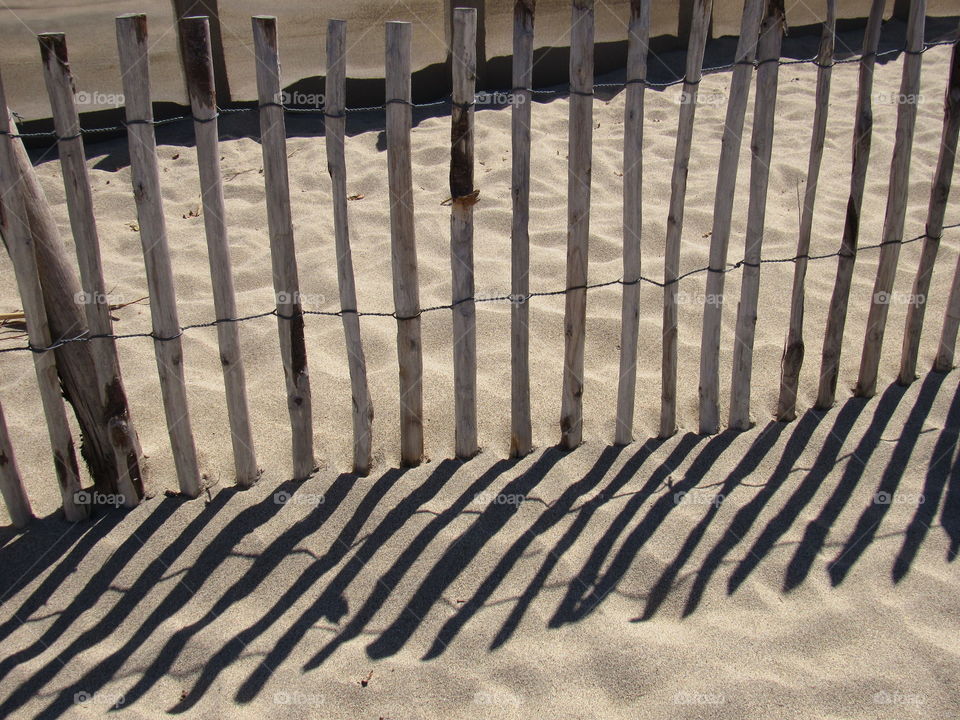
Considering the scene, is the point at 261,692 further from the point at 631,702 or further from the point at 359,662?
the point at 631,702

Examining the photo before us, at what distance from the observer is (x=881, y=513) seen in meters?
2.99

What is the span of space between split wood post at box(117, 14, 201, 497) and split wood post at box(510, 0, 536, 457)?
3.67 feet

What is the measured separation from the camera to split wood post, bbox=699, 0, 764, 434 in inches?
115

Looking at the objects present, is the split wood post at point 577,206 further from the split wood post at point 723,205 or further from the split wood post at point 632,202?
the split wood post at point 723,205

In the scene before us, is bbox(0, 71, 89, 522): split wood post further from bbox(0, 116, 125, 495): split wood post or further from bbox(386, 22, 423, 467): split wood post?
bbox(386, 22, 423, 467): split wood post

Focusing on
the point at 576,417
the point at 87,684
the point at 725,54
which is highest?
the point at 725,54

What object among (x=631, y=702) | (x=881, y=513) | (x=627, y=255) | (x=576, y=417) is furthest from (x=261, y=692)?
(x=881, y=513)

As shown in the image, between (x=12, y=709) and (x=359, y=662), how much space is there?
0.94 m

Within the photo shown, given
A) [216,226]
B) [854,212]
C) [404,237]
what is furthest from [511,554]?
[854,212]

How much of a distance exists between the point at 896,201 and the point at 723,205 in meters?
A: 0.77

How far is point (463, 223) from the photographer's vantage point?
9.79 ft

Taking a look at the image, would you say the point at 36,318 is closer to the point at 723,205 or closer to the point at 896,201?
the point at 723,205

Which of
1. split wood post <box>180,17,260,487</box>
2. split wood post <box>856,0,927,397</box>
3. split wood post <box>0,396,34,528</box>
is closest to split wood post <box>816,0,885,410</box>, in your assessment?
split wood post <box>856,0,927,397</box>

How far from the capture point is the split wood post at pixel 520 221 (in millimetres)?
2783
